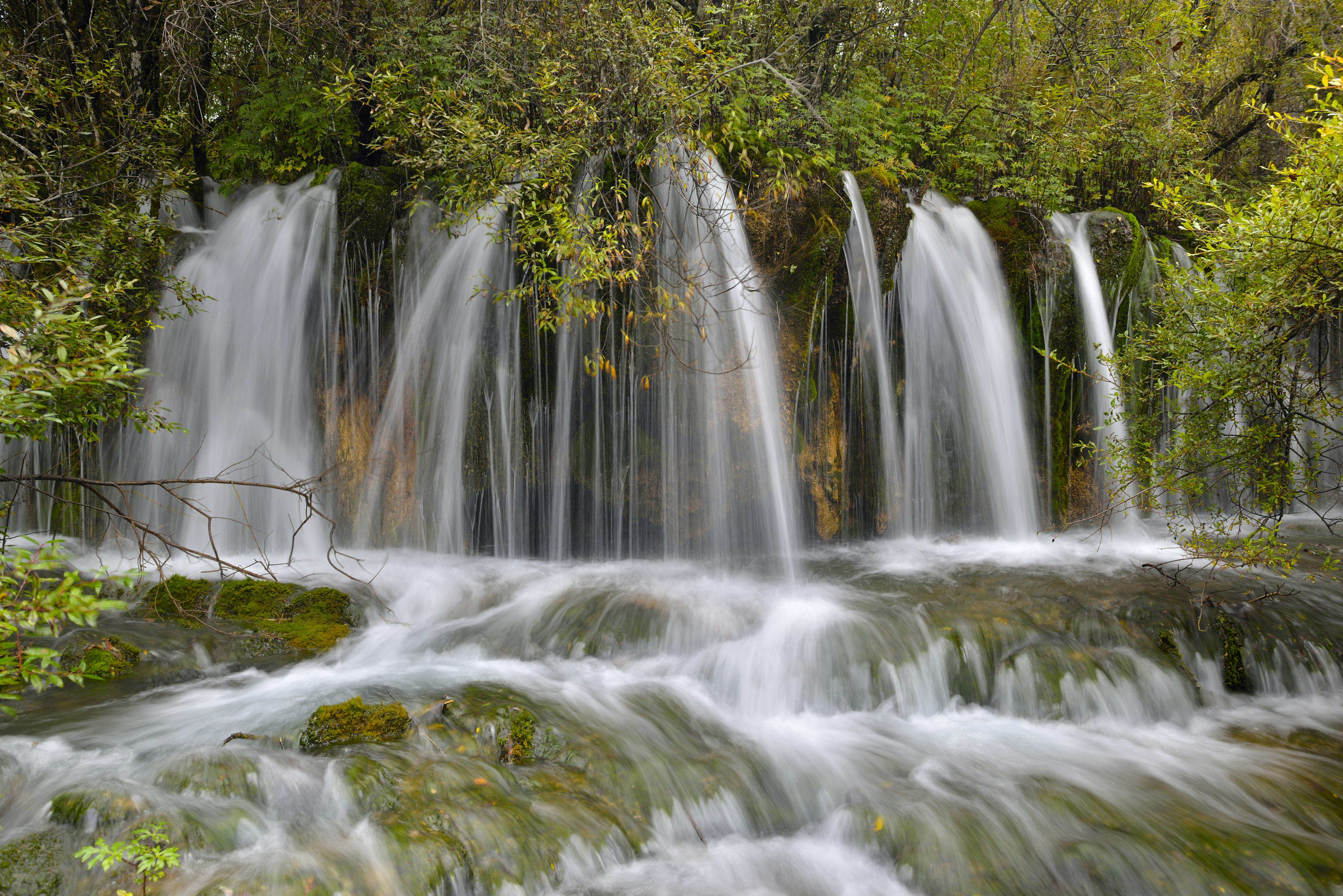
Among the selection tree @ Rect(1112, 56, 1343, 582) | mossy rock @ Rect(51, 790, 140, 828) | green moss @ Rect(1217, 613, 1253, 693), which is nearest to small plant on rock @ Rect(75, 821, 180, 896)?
mossy rock @ Rect(51, 790, 140, 828)

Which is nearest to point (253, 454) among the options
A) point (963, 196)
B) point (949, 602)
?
point (949, 602)

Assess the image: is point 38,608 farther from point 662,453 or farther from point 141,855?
point 662,453

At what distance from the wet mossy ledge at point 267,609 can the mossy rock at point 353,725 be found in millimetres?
1776

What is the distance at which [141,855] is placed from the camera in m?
3.07

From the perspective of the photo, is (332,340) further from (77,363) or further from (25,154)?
(77,363)

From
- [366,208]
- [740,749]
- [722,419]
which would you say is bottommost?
[740,749]

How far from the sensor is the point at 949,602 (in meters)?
6.45

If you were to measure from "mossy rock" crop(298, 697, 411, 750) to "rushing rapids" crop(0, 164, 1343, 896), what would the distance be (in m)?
0.09

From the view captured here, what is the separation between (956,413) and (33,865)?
8937mm

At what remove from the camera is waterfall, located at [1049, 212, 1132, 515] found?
30.6 feet

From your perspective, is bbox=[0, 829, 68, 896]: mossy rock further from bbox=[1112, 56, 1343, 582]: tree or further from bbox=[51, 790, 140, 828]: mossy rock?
bbox=[1112, 56, 1343, 582]: tree

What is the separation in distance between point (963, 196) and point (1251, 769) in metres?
8.49

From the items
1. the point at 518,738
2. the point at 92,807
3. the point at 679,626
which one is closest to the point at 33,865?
the point at 92,807

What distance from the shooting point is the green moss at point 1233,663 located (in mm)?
5438
